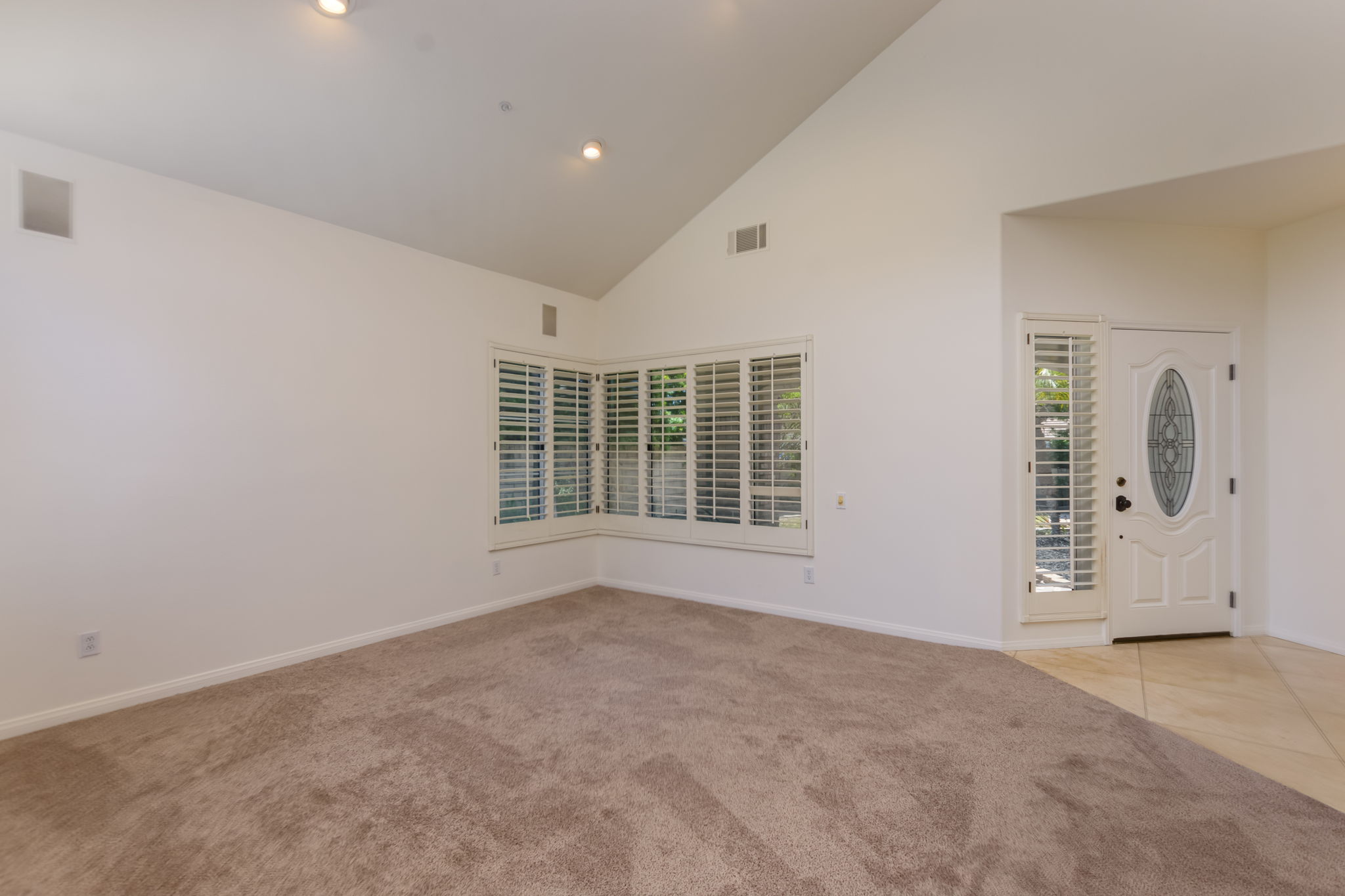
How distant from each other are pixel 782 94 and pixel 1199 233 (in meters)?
2.92

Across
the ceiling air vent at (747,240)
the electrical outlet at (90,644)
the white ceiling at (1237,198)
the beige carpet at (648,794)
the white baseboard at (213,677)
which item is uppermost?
the ceiling air vent at (747,240)

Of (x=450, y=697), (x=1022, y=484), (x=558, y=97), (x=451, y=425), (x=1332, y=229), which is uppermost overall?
(x=558, y=97)

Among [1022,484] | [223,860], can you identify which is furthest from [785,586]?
[223,860]

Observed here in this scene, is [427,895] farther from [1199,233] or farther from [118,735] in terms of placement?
[1199,233]

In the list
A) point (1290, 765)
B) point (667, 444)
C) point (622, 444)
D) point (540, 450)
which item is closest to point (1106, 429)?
point (1290, 765)

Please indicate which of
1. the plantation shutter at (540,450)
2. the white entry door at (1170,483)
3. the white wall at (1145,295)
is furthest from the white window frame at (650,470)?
the white entry door at (1170,483)

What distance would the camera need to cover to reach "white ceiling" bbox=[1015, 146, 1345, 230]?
9.54 ft

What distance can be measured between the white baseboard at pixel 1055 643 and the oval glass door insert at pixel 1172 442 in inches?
39.3

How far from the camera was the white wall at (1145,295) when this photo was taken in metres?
3.57

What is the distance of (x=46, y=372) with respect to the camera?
2.65 metres

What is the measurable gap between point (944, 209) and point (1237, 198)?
1.54 metres

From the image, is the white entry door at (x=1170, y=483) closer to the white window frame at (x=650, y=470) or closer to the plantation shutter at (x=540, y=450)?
the white window frame at (x=650, y=470)

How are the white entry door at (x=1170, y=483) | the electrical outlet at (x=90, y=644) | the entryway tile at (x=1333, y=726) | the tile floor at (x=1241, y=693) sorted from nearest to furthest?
the tile floor at (x=1241, y=693), the entryway tile at (x=1333, y=726), the electrical outlet at (x=90, y=644), the white entry door at (x=1170, y=483)

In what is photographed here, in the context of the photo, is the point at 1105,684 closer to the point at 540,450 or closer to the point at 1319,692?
the point at 1319,692
